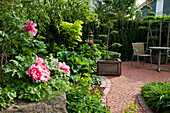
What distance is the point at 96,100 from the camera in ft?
6.84

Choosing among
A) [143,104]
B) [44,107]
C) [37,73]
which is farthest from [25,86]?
[143,104]

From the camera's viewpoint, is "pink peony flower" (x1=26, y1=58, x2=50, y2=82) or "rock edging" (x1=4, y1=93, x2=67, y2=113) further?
"pink peony flower" (x1=26, y1=58, x2=50, y2=82)

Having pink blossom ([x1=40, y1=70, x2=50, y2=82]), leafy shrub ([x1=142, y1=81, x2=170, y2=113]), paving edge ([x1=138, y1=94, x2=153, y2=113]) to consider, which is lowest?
paving edge ([x1=138, y1=94, x2=153, y2=113])

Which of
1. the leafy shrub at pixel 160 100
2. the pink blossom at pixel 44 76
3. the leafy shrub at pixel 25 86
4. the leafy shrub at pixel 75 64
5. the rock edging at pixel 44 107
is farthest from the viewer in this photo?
the leafy shrub at pixel 75 64

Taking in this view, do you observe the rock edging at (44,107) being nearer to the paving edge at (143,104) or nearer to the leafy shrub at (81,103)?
the leafy shrub at (81,103)

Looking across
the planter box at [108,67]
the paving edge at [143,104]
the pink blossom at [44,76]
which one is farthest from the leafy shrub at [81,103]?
the planter box at [108,67]

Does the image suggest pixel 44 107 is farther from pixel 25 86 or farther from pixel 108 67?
pixel 108 67

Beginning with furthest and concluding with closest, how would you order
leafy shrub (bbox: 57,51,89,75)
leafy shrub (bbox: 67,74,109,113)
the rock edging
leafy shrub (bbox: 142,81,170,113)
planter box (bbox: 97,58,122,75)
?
1. planter box (bbox: 97,58,122,75)
2. leafy shrub (bbox: 57,51,89,75)
3. leafy shrub (bbox: 142,81,170,113)
4. leafy shrub (bbox: 67,74,109,113)
5. the rock edging

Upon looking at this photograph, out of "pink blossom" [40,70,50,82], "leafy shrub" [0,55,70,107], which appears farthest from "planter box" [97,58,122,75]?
"pink blossom" [40,70,50,82]

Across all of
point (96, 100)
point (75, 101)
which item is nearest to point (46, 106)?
point (75, 101)

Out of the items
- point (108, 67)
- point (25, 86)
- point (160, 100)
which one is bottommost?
point (160, 100)

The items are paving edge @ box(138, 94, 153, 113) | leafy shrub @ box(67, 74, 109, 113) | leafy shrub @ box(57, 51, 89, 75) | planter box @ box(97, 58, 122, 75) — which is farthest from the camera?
planter box @ box(97, 58, 122, 75)

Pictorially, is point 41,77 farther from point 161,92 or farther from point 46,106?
point 161,92

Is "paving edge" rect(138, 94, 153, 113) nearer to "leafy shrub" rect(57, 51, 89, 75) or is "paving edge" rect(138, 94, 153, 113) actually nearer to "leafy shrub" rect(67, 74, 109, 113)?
"leafy shrub" rect(67, 74, 109, 113)
